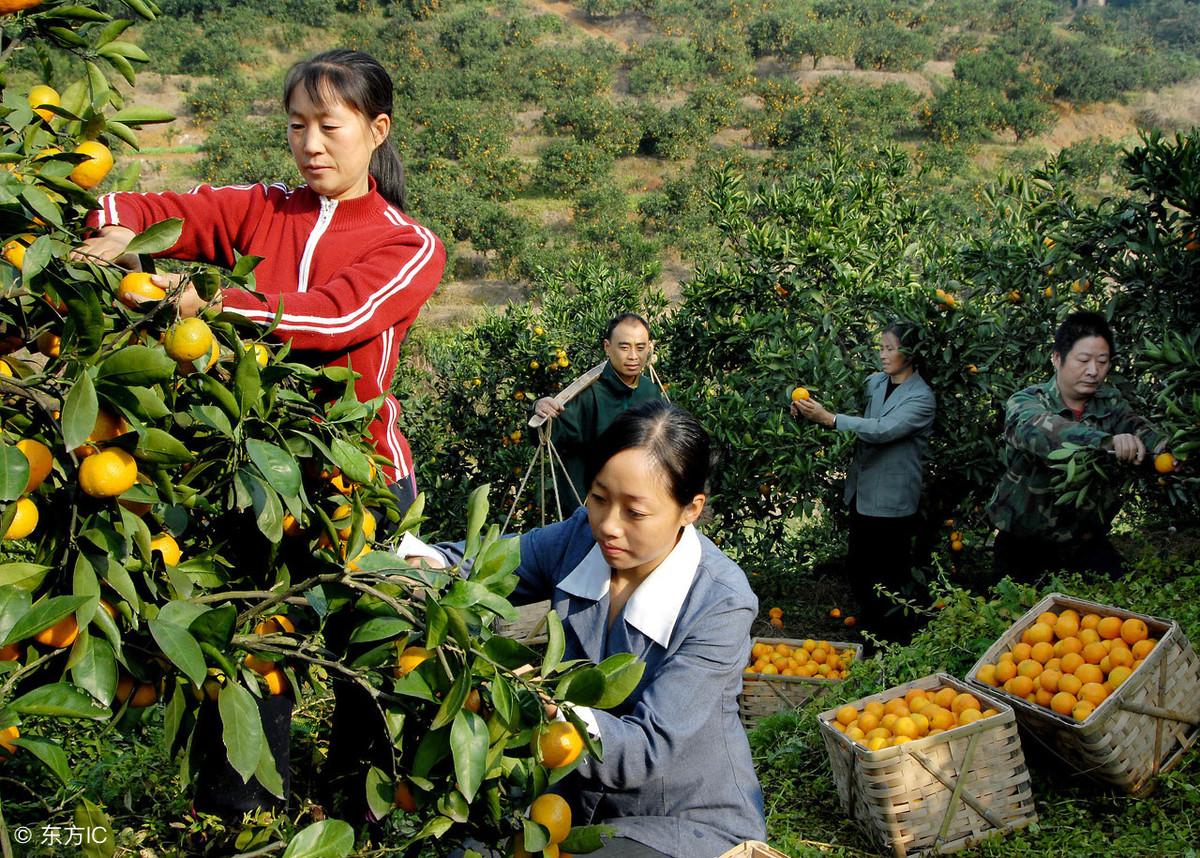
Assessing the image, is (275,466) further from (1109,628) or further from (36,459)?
(1109,628)

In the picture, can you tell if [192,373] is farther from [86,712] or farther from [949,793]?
[949,793]

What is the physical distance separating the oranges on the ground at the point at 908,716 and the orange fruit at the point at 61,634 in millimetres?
1977

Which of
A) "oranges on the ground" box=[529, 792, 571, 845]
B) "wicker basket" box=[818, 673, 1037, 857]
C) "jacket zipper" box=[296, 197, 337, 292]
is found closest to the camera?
"oranges on the ground" box=[529, 792, 571, 845]

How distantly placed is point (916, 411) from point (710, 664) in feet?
8.76

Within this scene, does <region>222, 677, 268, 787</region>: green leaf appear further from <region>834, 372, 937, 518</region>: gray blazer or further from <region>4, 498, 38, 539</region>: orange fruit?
<region>834, 372, 937, 518</region>: gray blazer

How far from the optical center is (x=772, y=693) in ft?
11.8

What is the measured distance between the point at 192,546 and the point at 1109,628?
239 centimetres

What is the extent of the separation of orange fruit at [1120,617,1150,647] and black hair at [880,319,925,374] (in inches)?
64.3

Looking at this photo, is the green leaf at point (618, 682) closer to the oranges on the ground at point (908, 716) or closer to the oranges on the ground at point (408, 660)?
the oranges on the ground at point (408, 660)

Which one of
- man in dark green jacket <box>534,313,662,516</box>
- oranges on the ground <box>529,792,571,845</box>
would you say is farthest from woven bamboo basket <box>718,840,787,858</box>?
man in dark green jacket <box>534,313,662,516</box>

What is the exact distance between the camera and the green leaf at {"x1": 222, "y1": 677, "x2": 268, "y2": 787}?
963 millimetres

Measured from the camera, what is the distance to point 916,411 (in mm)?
4016

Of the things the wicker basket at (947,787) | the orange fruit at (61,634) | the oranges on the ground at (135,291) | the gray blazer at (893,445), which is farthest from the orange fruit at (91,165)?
the gray blazer at (893,445)

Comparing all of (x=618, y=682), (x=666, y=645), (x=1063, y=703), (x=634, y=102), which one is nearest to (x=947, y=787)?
(x=1063, y=703)
